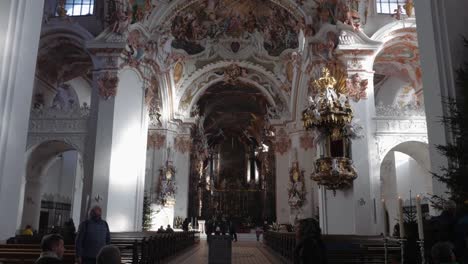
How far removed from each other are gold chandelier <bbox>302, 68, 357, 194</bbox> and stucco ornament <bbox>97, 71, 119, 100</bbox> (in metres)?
6.37

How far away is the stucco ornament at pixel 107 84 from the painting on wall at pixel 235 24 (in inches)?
234

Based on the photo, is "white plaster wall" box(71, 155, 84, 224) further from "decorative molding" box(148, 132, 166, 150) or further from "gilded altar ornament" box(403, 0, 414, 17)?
"gilded altar ornament" box(403, 0, 414, 17)

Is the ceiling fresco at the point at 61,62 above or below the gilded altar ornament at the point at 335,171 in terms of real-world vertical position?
above

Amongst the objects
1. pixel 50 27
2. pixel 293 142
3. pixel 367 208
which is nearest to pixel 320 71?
pixel 367 208

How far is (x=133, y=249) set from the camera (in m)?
7.14

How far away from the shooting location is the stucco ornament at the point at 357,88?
13.1m

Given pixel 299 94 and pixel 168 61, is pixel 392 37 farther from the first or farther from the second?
pixel 168 61

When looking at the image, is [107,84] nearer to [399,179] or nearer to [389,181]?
[389,181]

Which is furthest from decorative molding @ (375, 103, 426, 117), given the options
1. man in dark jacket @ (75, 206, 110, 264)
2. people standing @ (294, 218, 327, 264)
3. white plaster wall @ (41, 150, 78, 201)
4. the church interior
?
white plaster wall @ (41, 150, 78, 201)

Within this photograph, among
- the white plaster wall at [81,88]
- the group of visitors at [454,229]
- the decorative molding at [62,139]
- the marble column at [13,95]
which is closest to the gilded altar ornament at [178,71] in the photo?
the white plaster wall at [81,88]

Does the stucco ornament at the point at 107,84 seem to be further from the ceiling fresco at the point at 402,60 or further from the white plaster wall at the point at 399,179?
the white plaster wall at the point at 399,179

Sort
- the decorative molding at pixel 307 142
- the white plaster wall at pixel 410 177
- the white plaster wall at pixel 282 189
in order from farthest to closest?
the white plaster wall at pixel 282 189 < the decorative molding at pixel 307 142 < the white plaster wall at pixel 410 177

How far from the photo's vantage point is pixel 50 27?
14.9 metres

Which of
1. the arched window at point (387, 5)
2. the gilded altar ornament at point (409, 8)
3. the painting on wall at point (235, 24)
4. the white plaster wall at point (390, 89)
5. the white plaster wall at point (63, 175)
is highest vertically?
the painting on wall at point (235, 24)
